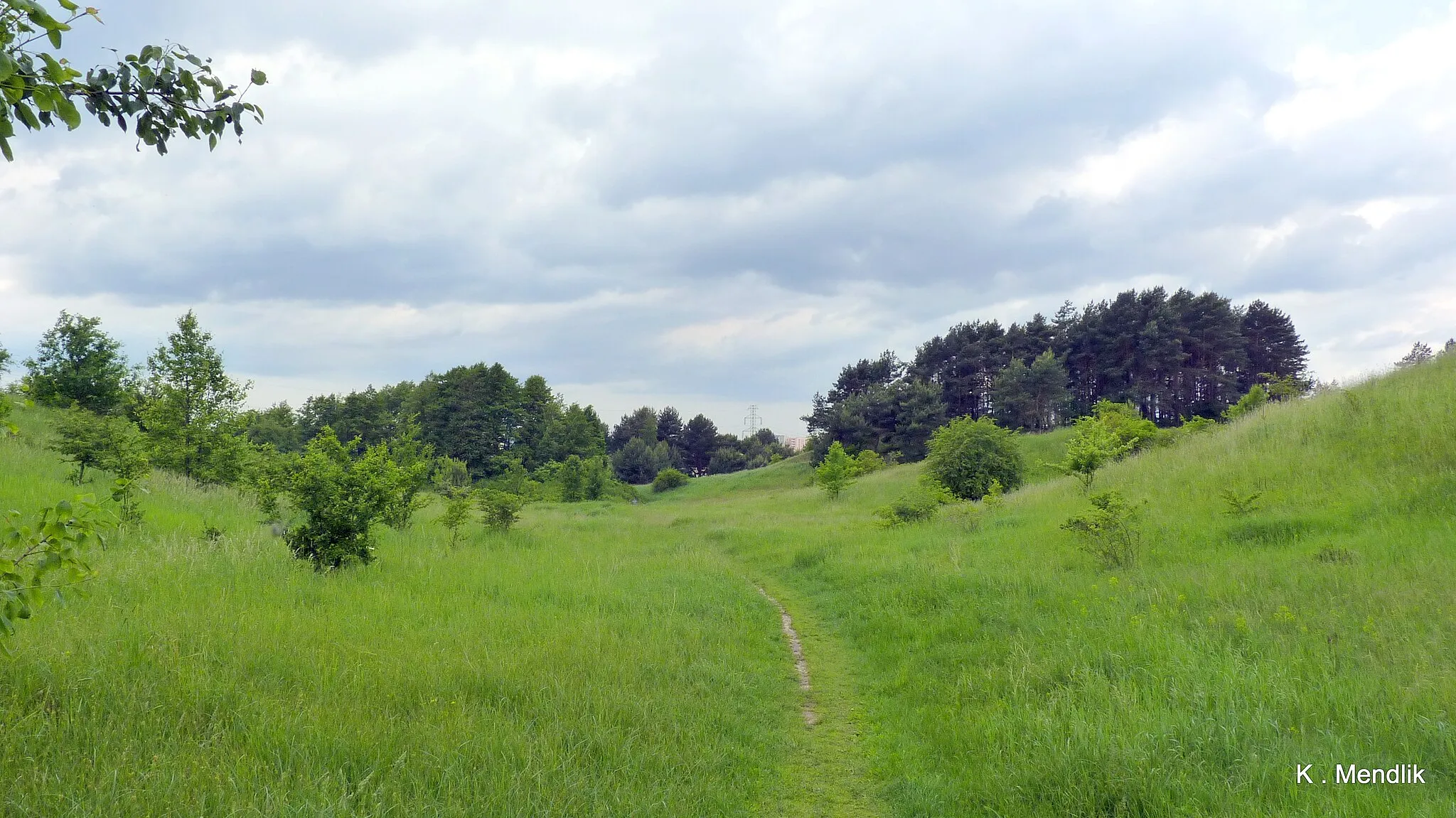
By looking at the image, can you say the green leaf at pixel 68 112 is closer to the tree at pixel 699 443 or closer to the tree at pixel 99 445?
the tree at pixel 99 445

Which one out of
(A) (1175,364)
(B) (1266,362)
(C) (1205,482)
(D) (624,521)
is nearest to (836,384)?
(A) (1175,364)

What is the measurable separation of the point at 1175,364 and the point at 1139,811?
208 ft

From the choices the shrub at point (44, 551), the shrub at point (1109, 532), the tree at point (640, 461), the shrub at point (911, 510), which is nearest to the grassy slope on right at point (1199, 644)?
the shrub at point (1109, 532)

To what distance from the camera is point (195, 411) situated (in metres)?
20.9

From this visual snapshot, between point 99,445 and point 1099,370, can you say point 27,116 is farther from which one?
point 1099,370

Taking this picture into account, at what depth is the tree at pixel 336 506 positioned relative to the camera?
34.1 ft

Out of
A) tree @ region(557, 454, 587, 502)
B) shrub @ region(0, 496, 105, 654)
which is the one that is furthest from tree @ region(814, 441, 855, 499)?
shrub @ region(0, 496, 105, 654)

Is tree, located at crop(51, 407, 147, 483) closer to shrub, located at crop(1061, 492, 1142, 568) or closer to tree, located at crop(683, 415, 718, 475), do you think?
shrub, located at crop(1061, 492, 1142, 568)

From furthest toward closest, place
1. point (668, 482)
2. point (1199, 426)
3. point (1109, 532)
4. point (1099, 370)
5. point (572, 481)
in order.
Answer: point (668, 482)
point (1099, 370)
point (572, 481)
point (1199, 426)
point (1109, 532)

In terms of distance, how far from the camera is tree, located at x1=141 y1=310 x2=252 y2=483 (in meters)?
19.7

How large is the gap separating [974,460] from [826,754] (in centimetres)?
2111

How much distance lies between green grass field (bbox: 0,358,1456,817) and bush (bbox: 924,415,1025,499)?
12.8 m

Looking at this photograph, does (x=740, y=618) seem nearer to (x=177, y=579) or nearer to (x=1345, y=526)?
(x=177, y=579)

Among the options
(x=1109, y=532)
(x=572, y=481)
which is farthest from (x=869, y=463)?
(x=1109, y=532)
